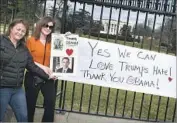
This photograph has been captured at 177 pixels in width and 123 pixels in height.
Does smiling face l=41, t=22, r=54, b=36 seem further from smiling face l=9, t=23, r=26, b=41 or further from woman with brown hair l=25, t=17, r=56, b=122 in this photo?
smiling face l=9, t=23, r=26, b=41

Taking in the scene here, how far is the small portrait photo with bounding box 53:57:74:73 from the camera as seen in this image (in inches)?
196

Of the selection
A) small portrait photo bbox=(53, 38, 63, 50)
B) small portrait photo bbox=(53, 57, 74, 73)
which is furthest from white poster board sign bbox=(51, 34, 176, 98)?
small portrait photo bbox=(53, 38, 63, 50)

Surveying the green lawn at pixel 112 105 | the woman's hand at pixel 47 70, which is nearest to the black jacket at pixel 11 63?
the woman's hand at pixel 47 70

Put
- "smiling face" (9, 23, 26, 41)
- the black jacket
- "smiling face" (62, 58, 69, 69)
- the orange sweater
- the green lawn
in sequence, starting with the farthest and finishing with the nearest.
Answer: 1. the green lawn
2. "smiling face" (62, 58, 69, 69)
3. the orange sweater
4. "smiling face" (9, 23, 26, 41)
5. the black jacket

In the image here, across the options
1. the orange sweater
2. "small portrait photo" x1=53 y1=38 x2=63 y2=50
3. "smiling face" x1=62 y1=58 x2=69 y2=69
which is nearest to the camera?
the orange sweater

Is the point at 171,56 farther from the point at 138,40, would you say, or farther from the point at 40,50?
the point at 40,50

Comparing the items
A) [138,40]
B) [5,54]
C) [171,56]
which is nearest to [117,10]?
[138,40]

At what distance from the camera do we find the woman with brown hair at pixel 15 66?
4.36 m

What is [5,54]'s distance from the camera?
436 cm

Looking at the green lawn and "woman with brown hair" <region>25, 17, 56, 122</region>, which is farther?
the green lawn

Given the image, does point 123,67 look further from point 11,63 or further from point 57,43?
point 11,63

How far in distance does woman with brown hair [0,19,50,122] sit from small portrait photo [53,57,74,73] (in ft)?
1.31

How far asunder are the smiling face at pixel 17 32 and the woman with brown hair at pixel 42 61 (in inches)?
10.4

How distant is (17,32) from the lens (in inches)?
176
